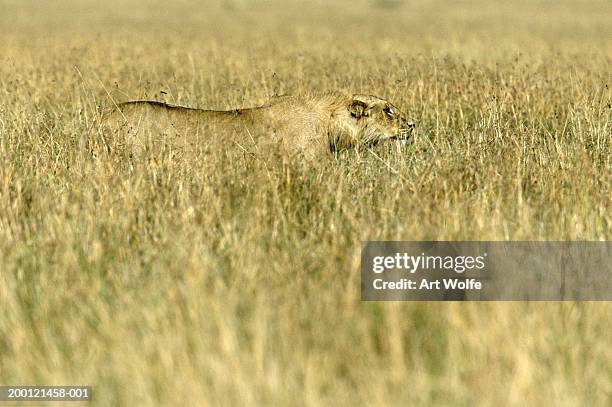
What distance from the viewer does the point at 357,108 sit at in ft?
27.3

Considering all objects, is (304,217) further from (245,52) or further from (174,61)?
(245,52)

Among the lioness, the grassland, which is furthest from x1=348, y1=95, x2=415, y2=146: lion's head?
the grassland

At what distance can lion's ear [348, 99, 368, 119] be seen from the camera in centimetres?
830

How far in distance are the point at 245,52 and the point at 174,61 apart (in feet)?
6.81

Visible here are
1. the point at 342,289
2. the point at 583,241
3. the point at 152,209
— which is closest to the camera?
the point at 342,289

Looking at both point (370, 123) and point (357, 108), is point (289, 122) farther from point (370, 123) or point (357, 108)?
point (370, 123)

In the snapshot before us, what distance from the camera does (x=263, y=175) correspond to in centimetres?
636

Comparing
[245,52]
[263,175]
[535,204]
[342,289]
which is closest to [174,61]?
[245,52]

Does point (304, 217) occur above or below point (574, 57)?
below

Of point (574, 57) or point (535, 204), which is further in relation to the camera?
point (574, 57)

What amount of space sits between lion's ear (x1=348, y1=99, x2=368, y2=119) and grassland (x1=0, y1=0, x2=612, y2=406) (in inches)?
14.7

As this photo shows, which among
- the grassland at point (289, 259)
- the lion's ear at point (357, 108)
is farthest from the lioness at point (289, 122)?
the grassland at point (289, 259)

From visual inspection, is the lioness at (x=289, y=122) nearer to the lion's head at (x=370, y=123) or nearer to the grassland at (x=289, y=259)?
the lion's head at (x=370, y=123)

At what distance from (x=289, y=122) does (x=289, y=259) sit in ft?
10.6
